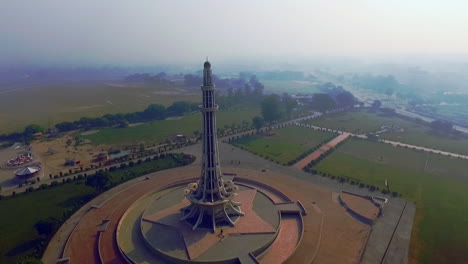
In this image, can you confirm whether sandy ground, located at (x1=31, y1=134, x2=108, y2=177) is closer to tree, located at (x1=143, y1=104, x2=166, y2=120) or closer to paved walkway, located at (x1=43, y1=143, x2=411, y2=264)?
paved walkway, located at (x1=43, y1=143, x2=411, y2=264)

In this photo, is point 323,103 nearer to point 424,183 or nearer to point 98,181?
point 424,183

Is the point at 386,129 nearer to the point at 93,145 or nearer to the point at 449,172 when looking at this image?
the point at 449,172

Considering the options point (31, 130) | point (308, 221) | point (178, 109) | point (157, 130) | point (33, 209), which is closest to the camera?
point (308, 221)

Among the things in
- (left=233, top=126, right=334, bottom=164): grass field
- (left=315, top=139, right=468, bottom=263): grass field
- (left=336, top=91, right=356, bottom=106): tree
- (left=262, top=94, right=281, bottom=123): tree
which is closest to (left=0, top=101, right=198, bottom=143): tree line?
(left=262, top=94, right=281, bottom=123): tree

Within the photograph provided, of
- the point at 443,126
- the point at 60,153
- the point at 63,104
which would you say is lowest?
the point at 60,153

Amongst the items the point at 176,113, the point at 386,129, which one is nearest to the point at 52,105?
the point at 176,113

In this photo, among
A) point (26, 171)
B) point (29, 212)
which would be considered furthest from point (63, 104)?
point (29, 212)

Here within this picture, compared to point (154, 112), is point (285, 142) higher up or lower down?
lower down
